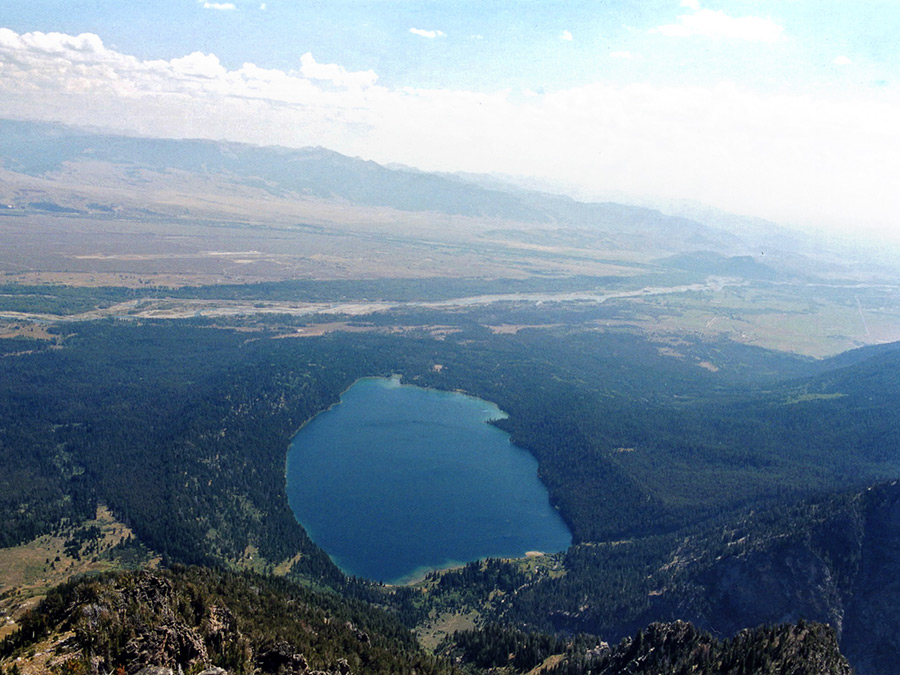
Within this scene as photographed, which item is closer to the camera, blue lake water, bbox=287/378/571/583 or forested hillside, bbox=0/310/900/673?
forested hillside, bbox=0/310/900/673

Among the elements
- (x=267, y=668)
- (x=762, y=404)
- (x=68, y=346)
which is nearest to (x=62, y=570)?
(x=267, y=668)

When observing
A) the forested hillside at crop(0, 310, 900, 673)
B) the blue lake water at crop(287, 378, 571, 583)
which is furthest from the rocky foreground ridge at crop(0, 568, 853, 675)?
the blue lake water at crop(287, 378, 571, 583)

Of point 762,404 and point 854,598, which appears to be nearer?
point 854,598

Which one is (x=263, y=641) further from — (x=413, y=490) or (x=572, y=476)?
(x=572, y=476)

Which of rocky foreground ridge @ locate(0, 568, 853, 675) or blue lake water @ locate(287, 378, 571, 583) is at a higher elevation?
rocky foreground ridge @ locate(0, 568, 853, 675)

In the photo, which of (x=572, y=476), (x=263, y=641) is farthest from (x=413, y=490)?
(x=263, y=641)

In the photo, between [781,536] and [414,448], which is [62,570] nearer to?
[414,448]

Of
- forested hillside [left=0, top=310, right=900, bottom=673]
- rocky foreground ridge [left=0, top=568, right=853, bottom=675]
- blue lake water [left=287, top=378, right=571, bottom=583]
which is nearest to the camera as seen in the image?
rocky foreground ridge [left=0, top=568, right=853, bottom=675]

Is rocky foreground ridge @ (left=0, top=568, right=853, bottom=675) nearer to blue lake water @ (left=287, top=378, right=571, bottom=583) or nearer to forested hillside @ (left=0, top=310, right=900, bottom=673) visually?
forested hillside @ (left=0, top=310, right=900, bottom=673)
